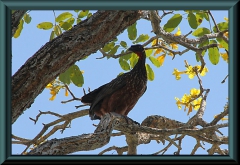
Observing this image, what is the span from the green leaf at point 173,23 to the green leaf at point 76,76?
0.90 m

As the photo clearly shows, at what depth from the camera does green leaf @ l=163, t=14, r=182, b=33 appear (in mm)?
3980

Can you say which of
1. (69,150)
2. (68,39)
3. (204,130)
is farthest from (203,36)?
(69,150)

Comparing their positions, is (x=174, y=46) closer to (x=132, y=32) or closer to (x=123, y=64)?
(x=123, y=64)

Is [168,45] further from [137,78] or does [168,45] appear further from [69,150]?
[69,150]

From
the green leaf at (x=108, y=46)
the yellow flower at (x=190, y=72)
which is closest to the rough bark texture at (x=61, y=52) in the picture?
the green leaf at (x=108, y=46)

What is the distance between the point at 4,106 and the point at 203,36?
7.04ft

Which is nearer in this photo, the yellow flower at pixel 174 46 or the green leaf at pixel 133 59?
the yellow flower at pixel 174 46

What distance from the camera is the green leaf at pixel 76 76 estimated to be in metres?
3.95

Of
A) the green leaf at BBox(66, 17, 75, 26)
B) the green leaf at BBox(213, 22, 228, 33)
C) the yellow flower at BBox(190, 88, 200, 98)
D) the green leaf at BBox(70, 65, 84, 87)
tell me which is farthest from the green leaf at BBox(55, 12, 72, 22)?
the yellow flower at BBox(190, 88, 200, 98)

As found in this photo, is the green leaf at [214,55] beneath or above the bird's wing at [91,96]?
beneath

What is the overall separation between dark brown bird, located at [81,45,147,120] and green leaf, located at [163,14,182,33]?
1.07m

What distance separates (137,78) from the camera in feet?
17.0

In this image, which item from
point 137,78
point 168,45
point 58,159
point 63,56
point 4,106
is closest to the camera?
point 58,159

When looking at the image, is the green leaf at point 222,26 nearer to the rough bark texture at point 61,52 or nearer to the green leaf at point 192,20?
the green leaf at point 192,20
